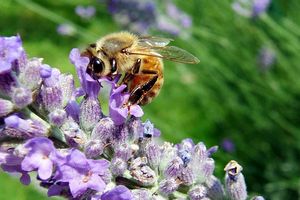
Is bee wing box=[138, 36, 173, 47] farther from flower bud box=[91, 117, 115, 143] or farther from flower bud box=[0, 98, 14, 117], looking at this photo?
flower bud box=[0, 98, 14, 117]

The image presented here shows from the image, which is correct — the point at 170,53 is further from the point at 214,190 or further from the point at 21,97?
the point at 21,97

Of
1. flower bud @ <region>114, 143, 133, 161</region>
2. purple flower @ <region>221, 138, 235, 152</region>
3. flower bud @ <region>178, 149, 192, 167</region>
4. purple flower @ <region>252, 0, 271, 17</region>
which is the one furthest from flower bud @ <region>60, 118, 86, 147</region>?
purple flower @ <region>221, 138, 235, 152</region>

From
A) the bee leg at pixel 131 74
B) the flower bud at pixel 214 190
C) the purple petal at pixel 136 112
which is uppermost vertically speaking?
the bee leg at pixel 131 74

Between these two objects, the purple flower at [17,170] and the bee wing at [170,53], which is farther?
the bee wing at [170,53]

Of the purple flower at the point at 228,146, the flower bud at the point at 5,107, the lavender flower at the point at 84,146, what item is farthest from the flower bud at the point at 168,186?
the purple flower at the point at 228,146

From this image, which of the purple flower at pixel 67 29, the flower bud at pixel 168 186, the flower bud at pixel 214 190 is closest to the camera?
the flower bud at pixel 168 186

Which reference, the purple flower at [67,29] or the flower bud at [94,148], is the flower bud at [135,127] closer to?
the flower bud at [94,148]

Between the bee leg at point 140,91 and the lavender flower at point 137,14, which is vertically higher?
the lavender flower at point 137,14

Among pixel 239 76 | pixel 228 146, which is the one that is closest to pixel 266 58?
pixel 239 76
